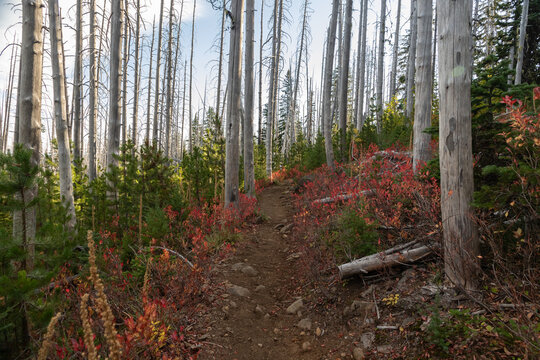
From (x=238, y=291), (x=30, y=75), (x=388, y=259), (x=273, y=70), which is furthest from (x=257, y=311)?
(x=273, y=70)

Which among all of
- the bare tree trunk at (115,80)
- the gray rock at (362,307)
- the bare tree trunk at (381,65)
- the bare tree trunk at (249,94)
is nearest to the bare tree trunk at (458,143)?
the gray rock at (362,307)

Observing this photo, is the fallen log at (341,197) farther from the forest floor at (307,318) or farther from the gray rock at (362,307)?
the gray rock at (362,307)

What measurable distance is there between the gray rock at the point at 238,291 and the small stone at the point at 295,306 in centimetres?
69

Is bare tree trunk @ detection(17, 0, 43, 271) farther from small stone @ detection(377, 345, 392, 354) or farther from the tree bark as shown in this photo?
the tree bark

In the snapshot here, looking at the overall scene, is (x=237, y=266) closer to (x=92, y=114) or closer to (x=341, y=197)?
(x=341, y=197)

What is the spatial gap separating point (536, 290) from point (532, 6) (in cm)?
1847

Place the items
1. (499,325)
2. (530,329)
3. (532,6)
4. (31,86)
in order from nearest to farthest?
(530,329) < (499,325) < (31,86) < (532,6)

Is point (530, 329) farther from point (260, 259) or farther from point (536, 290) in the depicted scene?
point (260, 259)

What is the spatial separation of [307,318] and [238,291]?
111 centimetres

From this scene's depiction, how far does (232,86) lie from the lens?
7.50 meters

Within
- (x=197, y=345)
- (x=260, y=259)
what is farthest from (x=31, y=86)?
(x=260, y=259)

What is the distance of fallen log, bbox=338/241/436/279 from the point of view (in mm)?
3355

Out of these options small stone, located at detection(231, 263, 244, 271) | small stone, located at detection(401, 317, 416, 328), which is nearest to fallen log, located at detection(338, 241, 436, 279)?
small stone, located at detection(401, 317, 416, 328)

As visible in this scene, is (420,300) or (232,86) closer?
(420,300)
